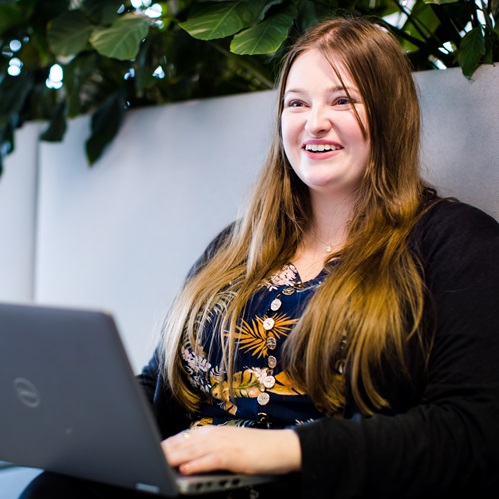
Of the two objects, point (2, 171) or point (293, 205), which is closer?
point (293, 205)

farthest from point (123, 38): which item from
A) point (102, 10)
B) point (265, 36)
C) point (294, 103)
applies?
point (294, 103)

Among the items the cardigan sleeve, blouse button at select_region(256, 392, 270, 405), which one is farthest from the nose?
blouse button at select_region(256, 392, 270, 405)

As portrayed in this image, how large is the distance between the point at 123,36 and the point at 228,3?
0.30 metres

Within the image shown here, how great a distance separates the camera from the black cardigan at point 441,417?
3.45 feet

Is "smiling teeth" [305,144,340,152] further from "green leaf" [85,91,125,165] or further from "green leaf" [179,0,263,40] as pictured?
"green leaf" [85,91,125,165]

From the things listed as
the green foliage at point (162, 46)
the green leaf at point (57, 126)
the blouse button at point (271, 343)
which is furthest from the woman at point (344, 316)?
the green leaf at point (57, 126)

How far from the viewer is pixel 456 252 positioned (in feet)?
3.91

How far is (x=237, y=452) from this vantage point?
1.03 meters

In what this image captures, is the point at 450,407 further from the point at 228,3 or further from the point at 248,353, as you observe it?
the point at 228,3

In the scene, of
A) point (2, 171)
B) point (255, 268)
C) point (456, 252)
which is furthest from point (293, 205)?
point (2, 171)

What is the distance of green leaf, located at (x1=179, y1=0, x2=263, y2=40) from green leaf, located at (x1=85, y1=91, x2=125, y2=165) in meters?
0.55

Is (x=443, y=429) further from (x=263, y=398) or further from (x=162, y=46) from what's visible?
(x=162, y=46)

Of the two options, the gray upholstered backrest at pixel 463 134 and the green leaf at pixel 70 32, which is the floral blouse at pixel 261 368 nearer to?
the gray upholstered backrest at pixel 463 134

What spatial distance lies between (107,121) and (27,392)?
125cm
